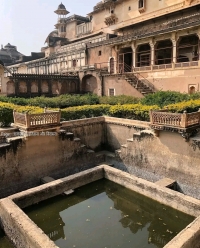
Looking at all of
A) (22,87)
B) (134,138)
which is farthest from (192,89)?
(22,87)

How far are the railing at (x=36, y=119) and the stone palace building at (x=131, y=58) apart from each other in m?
12.3

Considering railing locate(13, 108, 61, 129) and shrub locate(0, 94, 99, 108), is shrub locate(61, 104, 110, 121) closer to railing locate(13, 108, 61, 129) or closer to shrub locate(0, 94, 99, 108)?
railing locate(13, 108, 61, 129)

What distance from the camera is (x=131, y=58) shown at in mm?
28859

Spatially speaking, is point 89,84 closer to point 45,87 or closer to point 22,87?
point 45,87

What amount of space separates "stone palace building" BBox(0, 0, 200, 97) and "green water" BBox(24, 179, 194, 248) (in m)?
13.2

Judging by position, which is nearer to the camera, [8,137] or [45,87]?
[8,137]

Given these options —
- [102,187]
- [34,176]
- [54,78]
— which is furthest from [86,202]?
[54,78]

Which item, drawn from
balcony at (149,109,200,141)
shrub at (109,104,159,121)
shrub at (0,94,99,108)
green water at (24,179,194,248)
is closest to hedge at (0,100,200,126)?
shrub at (109,104,159,121)

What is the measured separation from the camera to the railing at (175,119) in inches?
357

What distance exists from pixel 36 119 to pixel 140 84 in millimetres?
14756

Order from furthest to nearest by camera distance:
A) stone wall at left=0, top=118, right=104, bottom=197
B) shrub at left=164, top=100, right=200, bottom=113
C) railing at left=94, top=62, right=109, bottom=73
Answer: railing at left=94, top=62, right=109, bottom=73 < shrub at left=164, top=100, right=200, bottom=113 < stone wall at left=0, top=118, right=104, bottom=197

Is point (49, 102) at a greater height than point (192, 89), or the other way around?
point (192, 89)

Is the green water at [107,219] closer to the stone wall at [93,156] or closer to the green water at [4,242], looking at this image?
the green water at [4,242]

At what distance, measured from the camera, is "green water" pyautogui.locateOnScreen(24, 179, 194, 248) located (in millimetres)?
6895
